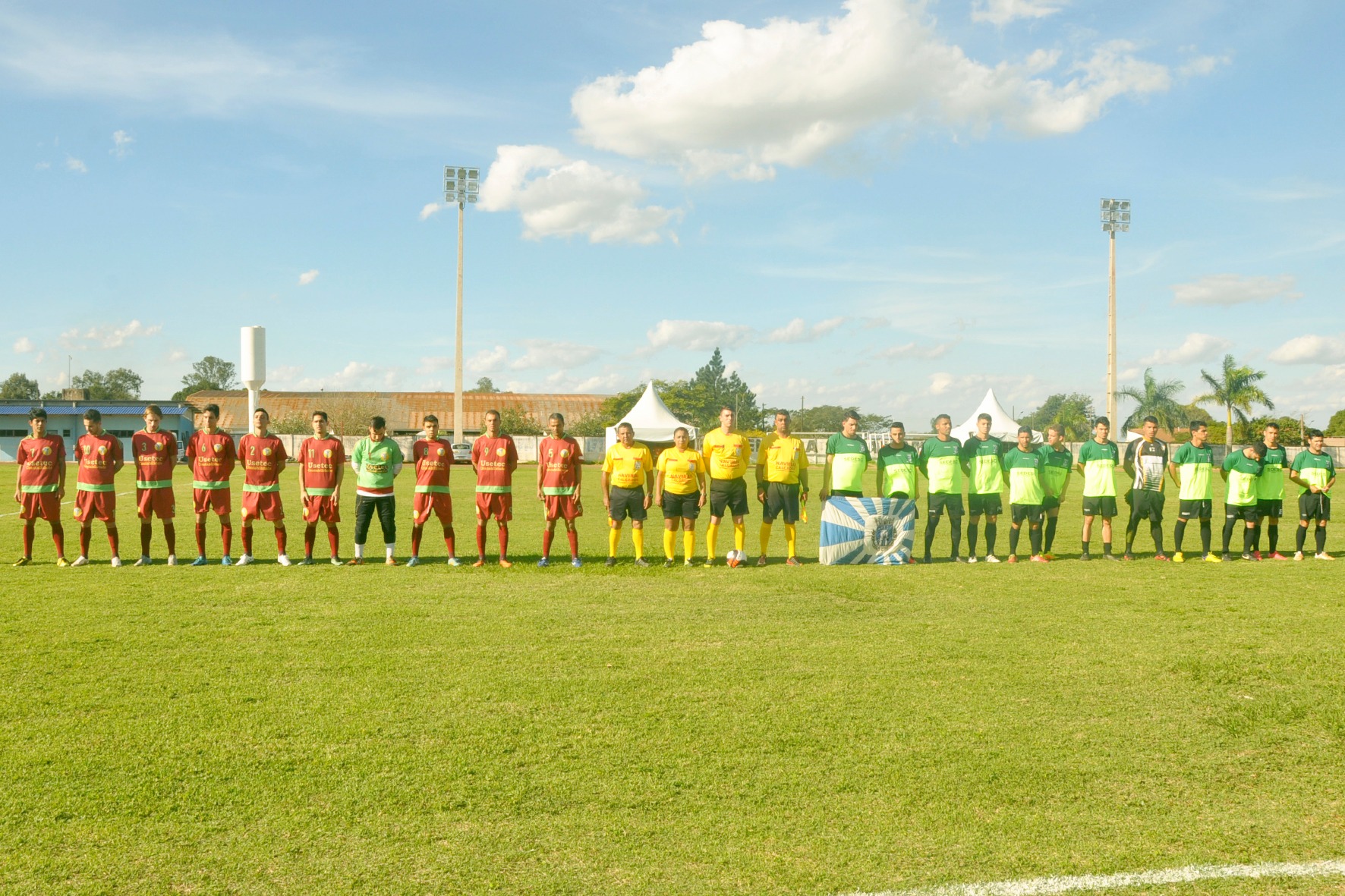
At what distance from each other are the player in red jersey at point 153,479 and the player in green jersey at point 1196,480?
11.7 metres

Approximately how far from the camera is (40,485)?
10.9m

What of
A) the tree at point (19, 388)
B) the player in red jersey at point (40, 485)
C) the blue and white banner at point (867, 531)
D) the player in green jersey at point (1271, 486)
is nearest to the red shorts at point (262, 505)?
the player in red jersey at point (40, 485)

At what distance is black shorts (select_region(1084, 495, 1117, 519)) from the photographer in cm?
1180

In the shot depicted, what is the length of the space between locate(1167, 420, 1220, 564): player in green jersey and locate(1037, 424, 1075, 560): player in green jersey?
125 centimetres

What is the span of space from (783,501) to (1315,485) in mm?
6755

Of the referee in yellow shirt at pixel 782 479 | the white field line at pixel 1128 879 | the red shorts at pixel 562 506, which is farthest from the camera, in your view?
the referee in yellow shirt at pixel 782 479

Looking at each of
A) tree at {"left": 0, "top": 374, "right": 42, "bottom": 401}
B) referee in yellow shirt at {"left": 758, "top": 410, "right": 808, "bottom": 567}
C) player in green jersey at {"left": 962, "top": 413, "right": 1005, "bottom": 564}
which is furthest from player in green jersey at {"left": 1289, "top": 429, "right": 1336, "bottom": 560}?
tree at {"left": 0, "top": 374, "right": 42, "bottom": 401}

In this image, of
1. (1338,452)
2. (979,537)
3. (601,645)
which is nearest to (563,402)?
(1338,452)

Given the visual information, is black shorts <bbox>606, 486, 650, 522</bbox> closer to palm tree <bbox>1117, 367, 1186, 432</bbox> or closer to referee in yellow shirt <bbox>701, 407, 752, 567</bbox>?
referee in yellow shirt <bbox>701, 407, 752, 567</bbox>

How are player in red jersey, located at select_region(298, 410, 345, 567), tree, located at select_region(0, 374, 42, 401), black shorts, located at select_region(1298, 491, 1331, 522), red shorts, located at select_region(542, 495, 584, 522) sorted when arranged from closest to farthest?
1. player in red jersey, located at select_region(298, 410, 345, 567)
2. red shorts, located at select_region(542, 495, 584, 522)
3. black shorts, located at select_region(1298, 491, 1331, 522)
4. tree, located at select_region(0, 374, 42, 401)

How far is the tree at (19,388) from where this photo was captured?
101 meters

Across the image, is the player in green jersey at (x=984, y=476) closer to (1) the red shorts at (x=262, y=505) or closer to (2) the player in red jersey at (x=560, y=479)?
(2) the player in red jersey at (x=560, y=479)

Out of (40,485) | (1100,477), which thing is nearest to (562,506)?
(40,485)

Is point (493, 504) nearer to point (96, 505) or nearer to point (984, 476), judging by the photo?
point (96, 505)
